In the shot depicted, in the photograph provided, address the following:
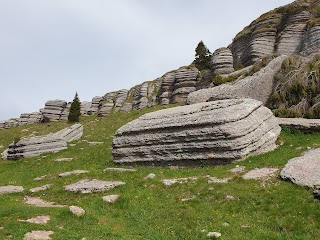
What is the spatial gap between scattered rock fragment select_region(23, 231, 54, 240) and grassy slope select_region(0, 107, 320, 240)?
275mm

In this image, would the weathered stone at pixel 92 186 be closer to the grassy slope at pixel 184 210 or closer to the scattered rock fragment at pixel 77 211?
the grassy slope at pixel 184 210

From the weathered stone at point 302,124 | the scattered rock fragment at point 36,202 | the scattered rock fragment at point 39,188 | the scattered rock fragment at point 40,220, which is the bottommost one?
the scattered rock fragment at point 36,202

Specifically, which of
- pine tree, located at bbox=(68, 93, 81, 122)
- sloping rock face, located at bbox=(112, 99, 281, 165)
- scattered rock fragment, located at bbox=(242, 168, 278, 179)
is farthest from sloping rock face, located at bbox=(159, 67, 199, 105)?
scattered rock fragment, located at bbox=(242, 168, 278, 179)

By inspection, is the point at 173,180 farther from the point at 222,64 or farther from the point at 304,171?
the point at 222,64

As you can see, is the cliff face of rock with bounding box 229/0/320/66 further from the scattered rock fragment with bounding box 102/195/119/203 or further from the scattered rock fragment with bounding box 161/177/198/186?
the scattered rock fragment with bounding box 102/195/119/203

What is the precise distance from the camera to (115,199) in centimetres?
1859

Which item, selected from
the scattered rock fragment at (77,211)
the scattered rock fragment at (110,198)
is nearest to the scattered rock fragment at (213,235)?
the scattered rock fragment at (77,211)

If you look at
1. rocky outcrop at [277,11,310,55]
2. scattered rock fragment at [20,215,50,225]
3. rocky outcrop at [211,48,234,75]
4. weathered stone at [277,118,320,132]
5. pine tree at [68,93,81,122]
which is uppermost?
rocky outcrop at [277,11,310,55]

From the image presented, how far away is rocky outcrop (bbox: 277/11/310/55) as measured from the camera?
6731cm

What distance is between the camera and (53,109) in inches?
3452

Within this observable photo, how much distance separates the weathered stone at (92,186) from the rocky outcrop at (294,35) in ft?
184

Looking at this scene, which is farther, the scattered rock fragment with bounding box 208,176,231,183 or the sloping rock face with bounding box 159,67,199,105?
the sloping rock face with bounding box 159,67,199,105

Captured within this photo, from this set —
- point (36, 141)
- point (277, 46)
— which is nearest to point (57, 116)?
point (36, 141)

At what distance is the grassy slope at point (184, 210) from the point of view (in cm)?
1360
